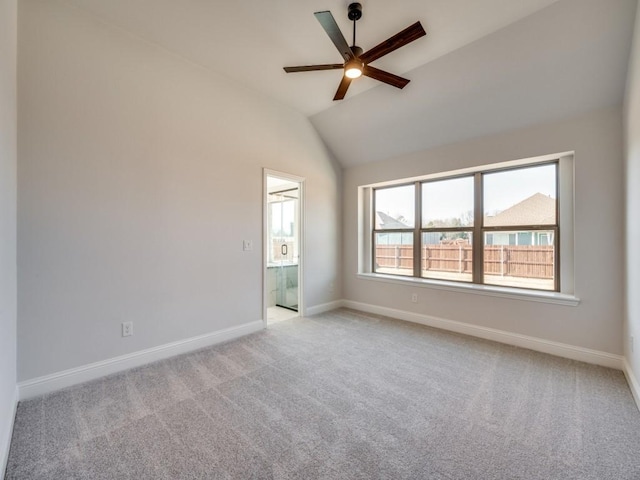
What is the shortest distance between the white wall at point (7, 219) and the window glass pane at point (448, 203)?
4311 mm

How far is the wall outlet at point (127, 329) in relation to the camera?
254 cm

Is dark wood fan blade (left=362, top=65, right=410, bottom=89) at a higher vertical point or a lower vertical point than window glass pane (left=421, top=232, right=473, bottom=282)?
higher

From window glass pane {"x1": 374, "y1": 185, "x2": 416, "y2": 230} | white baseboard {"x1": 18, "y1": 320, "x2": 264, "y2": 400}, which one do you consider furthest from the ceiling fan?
white baseboard {"x1": 18, "y1": 320, "x2": 264, "y2": 400}

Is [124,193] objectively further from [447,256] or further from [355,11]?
[447,256]

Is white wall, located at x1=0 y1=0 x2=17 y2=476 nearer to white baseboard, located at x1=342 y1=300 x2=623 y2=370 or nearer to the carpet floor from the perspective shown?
the carpet floor

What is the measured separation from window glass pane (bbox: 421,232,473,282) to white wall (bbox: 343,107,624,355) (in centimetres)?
42

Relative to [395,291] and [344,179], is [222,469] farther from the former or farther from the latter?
[344,179]

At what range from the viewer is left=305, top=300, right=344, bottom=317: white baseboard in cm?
433

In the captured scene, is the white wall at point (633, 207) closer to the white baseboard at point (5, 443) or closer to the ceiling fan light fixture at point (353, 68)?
the ceiling fan light fixture at point (353, 68)

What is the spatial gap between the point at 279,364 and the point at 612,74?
4.00 metres

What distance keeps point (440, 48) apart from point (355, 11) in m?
1.00

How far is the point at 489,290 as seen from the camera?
333 centimetres

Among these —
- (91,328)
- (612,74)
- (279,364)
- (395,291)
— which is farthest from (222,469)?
(612,74)

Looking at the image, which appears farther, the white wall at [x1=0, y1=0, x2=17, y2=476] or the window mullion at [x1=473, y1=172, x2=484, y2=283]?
the window mullion at [x1=473, y1=172, x2=484, y2=283]
